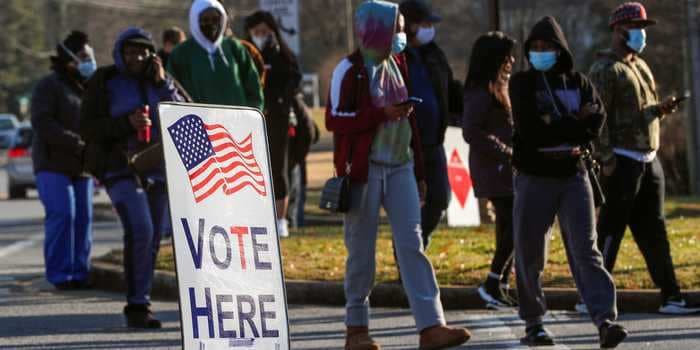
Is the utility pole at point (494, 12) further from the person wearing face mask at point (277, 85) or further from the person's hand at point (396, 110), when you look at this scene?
the person's hand at point (396, 110)

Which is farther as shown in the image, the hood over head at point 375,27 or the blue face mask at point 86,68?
the blue face mask at point 86,68

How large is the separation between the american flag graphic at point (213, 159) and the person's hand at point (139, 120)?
2757 mm

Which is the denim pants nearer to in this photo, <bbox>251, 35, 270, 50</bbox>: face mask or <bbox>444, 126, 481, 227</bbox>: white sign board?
<bbox>251, 35, 270, 50</bbox>: face mask

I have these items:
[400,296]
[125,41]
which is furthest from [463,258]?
[125,41]

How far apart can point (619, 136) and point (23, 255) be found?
26.8 ft

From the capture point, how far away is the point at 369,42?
8.62 meters

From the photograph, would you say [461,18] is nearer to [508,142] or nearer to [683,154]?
[683,154]

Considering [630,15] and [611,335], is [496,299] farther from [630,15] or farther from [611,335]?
[611,335]

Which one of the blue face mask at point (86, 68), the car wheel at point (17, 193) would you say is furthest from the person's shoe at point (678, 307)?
the car wheel at point (17, 193)

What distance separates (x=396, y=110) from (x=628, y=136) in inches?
87.4

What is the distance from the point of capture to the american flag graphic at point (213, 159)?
677cm

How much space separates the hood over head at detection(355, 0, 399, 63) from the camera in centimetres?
860

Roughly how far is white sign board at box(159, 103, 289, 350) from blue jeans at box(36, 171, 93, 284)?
19.6 feet

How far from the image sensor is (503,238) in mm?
10820
